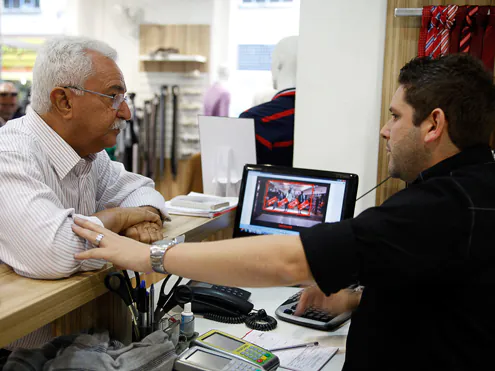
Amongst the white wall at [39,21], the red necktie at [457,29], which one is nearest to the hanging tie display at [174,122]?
the white wall at [39,21]

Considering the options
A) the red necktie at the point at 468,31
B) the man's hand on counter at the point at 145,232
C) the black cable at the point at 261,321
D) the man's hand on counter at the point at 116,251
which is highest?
the red necktie at the point at 468,31

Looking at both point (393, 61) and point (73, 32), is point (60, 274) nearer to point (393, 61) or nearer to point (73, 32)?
point (393, 61)

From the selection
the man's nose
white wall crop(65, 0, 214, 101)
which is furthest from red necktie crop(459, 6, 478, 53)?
white wall crop(65, 0, 214, 101)

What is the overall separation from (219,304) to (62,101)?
0.85 m

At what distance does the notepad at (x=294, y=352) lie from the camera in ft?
4.85

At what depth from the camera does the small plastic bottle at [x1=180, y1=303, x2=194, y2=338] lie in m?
1.55

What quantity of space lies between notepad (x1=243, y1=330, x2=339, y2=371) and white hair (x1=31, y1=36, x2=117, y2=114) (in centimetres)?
95

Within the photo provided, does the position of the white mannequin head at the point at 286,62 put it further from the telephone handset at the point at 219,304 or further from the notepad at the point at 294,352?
the notepad at the point at 294,352

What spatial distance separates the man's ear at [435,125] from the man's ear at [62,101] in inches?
39.8

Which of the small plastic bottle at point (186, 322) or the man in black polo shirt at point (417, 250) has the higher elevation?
the man in black polo shirt at point (417, 250)

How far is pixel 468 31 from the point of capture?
239cm

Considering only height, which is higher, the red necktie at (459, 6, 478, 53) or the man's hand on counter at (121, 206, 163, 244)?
the red necktie at (459, 6, 478, 53)

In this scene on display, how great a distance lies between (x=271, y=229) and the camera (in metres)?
2.13

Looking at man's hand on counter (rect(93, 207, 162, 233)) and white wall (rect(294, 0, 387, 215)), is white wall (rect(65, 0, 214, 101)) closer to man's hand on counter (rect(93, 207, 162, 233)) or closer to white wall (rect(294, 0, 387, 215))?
white wall (rect(294, 0, 387, 215))
